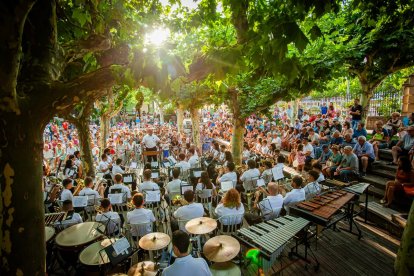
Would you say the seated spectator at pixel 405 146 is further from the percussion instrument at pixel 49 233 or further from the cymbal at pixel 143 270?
the percussion instrument at pixel 49 233

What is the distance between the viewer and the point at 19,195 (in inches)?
97.3

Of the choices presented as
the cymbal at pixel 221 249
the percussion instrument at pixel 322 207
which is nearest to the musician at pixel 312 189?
the percussion instrument at pixel 322 207

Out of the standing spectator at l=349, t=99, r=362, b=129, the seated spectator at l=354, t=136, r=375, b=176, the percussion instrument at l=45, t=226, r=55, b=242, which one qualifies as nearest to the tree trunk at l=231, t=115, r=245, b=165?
the seated spectator at l=354, t=136, r=375, b=176

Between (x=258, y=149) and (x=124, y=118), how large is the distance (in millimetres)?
35606

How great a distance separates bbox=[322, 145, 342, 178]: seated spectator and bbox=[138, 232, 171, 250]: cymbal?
730 cm

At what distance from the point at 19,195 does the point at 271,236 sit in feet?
11.8

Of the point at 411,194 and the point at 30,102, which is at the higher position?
the point at 30,102

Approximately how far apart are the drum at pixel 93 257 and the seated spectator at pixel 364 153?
28.8 ft

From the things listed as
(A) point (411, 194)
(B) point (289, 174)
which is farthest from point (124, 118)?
(A) point (411, 194)

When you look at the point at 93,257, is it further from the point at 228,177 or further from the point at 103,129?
the point at 103,129

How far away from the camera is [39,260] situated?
8.60 ft

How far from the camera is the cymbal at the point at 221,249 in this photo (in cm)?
406

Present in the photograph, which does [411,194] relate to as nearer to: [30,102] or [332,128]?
[332,128]

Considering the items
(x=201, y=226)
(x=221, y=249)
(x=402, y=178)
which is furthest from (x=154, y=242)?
(x=402, y=178)
